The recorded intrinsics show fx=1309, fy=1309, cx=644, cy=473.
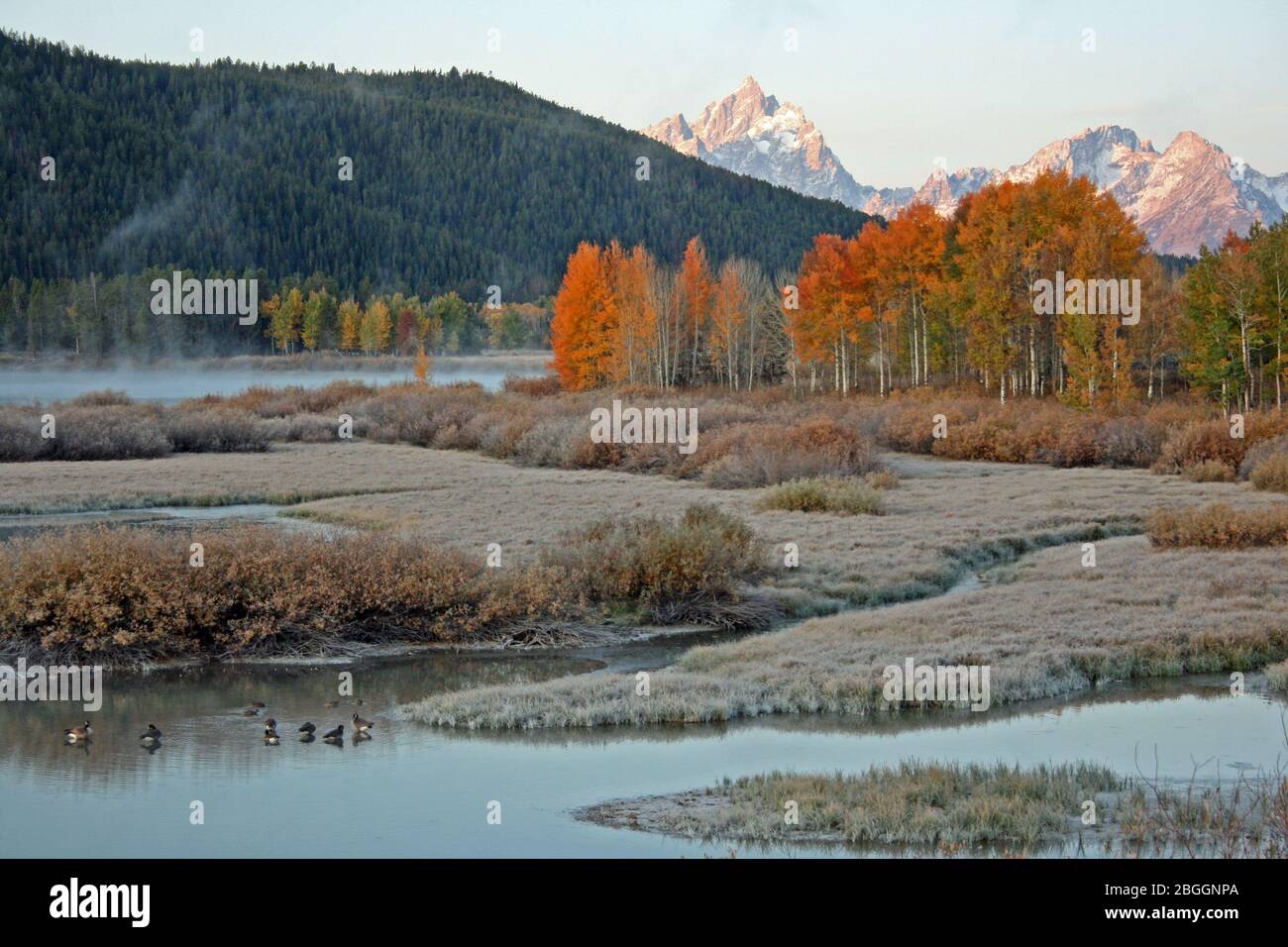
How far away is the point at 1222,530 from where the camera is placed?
2334 centimetres

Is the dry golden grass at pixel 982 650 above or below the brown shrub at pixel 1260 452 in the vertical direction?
below

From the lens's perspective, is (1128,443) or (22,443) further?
(22,443)

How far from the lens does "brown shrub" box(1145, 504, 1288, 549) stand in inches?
917

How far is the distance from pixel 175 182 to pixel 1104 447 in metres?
177

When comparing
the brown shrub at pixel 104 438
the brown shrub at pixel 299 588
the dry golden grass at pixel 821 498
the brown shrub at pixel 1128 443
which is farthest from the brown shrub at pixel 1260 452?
the brown shrub at pixel 104 438

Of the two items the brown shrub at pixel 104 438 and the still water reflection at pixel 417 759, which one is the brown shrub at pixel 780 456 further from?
the brown shrub at pixel 104 438

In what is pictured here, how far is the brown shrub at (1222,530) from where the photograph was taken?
23.3 meters

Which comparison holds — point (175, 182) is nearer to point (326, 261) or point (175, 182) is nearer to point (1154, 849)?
point (326, 261)

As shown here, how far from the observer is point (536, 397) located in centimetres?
7294

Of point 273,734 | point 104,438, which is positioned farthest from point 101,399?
point 273,734

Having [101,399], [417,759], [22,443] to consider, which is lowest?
[417,759]

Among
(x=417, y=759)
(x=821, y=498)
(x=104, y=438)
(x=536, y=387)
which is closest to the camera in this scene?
(x=417, y=759)

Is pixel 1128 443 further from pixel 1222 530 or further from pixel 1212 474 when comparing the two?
pixel 1222 530

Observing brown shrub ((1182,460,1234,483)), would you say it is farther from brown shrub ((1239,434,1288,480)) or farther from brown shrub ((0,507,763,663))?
brown shrub ((0,507,763,663))
